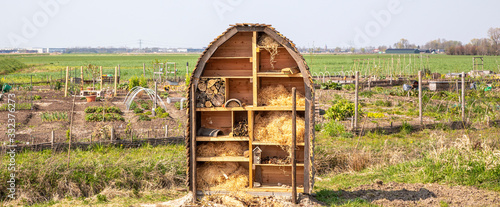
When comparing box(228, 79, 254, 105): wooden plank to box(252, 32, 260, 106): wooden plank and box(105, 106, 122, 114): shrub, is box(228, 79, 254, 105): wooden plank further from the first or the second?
Answer: box(105, 106, 122, 114): shrub

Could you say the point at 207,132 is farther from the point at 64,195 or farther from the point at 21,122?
the point at 21,122

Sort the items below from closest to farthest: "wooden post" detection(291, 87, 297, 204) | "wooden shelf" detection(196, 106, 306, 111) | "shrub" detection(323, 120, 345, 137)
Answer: "wooden post" detection(291, 87, 297, 204), "wooden shelf" detection(196, 106, 306, 111), "shrub" detection(323, 120, 345, 137)

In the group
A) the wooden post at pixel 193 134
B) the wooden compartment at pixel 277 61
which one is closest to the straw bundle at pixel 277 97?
the wooden compartment at pixel 277 61

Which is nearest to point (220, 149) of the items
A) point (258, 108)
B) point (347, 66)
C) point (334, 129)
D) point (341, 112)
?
point (258, 108)

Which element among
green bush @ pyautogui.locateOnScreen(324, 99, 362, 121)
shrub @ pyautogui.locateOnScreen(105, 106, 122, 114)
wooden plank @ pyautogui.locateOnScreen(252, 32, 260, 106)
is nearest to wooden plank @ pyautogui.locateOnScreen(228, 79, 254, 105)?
wooden plank @ pyautogui.locateOnScreen(252, 32, 260, 106)

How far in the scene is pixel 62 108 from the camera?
70.7 ft

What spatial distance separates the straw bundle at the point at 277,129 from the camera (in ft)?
27.8

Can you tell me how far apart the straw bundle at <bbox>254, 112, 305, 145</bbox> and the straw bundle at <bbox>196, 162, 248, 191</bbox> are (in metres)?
0.77

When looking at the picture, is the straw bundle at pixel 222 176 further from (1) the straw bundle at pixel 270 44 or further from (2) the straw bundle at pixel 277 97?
(1) the straw bundle at pixel 270 44

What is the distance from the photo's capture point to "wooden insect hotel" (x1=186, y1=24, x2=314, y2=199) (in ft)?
27.2

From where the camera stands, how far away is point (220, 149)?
8.84 metres

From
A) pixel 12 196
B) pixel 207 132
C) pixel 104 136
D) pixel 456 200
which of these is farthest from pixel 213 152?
pixel 104 136

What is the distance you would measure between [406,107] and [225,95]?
51.1 ft

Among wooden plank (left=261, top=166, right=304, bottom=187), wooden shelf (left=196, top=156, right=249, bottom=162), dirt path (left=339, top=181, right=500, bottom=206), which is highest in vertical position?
wooden shelf (left=196, top=156, right=249, bottom=162)
